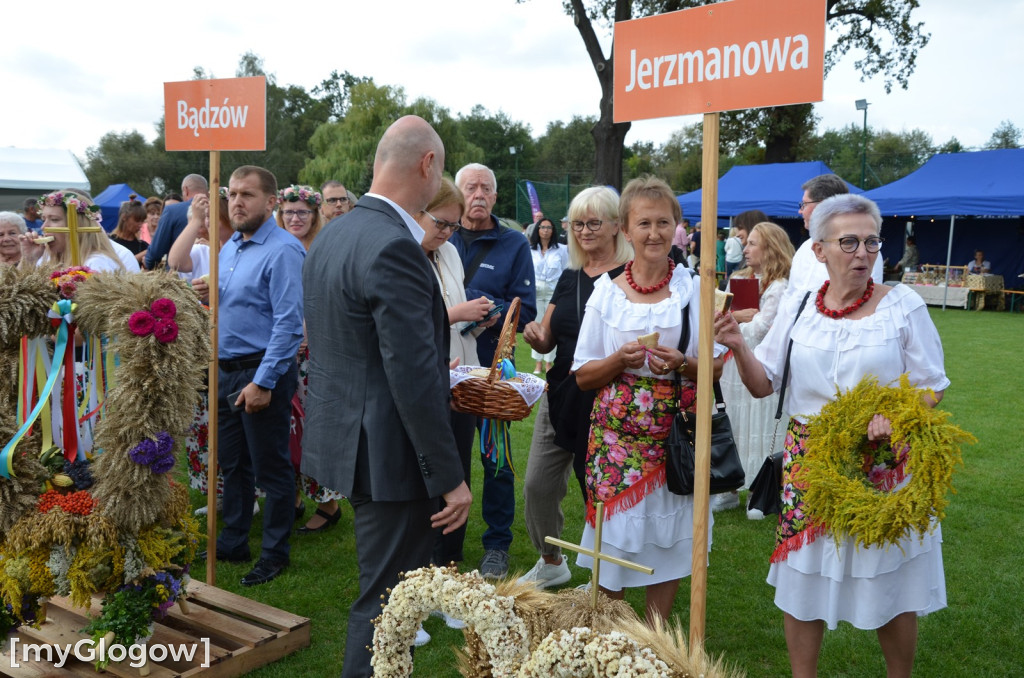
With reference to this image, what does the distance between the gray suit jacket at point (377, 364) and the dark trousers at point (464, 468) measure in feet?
3.92

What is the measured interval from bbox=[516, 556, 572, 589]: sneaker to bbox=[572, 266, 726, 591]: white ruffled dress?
3.54ft

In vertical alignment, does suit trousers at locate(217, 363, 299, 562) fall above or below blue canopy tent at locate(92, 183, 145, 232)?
below

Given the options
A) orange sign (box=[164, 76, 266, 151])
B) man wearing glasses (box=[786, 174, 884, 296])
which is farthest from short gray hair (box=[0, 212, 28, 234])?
man wearing glasses (box=[786, 174, 884, 296])

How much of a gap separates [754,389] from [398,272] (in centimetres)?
144

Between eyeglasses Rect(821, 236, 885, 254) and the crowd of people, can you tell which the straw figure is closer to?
the crowd of people

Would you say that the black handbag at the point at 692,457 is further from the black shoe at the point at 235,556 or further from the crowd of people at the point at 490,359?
the black shoe at the point at 235,556

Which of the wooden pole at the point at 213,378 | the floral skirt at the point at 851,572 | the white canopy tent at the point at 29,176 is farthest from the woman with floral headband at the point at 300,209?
the white canopy tent at the point at 29,176

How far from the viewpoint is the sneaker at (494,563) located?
4395 millimetres

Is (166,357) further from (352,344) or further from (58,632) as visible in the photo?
(58,632)

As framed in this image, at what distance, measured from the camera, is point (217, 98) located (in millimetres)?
4137

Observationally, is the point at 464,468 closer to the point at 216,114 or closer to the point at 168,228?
the point at 216,114

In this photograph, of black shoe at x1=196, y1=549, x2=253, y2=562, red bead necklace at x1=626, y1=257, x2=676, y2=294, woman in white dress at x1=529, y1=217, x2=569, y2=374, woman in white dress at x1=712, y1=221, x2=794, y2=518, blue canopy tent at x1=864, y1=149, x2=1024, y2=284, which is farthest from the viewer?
blue canopy tent at x1=864, y1=149, x2=1024, y2=284

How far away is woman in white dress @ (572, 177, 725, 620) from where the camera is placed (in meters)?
3.12

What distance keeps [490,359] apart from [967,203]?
18.1 metres
